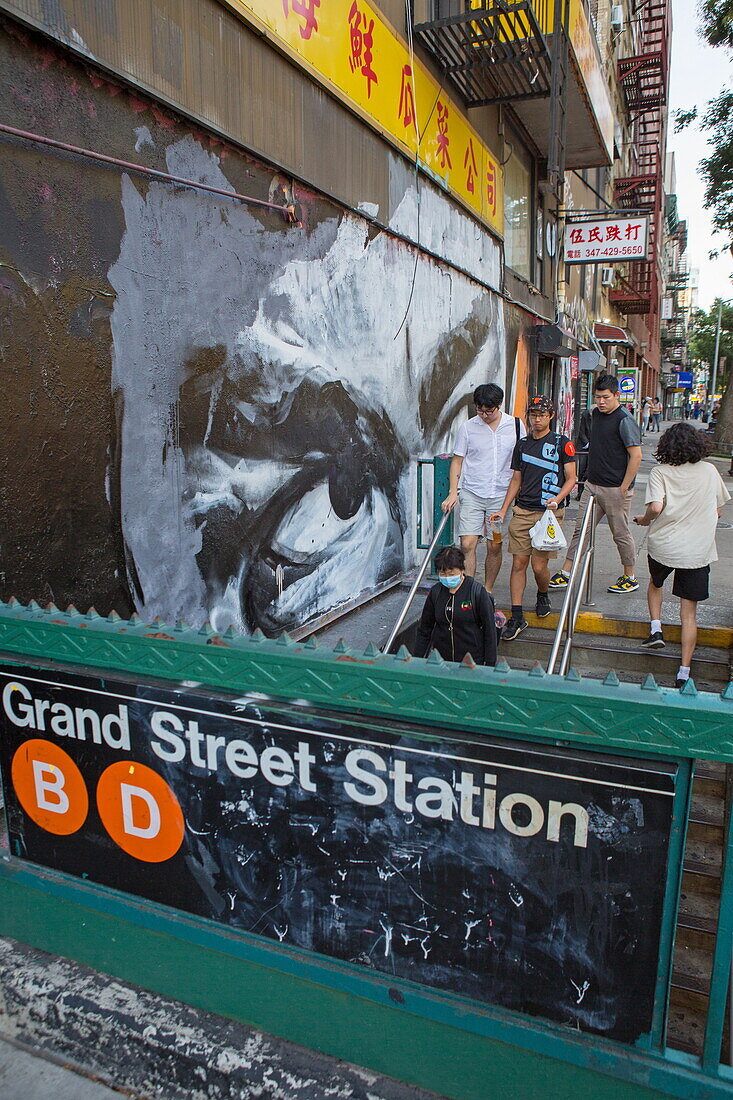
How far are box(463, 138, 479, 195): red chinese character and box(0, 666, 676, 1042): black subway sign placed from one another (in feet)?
Result: 28.6

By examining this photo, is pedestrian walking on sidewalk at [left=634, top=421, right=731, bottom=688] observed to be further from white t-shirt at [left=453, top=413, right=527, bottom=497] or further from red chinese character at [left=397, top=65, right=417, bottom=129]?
red chinese character at [left=397, top=65, right=417, bottom=129]

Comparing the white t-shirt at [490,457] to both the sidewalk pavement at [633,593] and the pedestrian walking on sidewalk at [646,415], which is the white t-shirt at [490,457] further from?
the pedestrian walking on sidewalk at [646,415]

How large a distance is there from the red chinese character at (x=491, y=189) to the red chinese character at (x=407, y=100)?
3146mm

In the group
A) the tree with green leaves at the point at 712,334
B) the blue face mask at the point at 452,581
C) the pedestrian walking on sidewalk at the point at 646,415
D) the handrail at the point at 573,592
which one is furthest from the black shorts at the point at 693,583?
the tree with green leaves at the point at 712,334

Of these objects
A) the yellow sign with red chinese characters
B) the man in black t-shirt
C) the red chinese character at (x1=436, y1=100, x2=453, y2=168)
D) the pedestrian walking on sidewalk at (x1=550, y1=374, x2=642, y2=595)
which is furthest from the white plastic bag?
the red chinese character at (x1=436, y1=100, x2=453, y2=168)

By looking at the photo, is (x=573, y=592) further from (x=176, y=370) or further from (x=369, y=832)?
(x=369, y=832)

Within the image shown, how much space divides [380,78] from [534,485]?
3.89 metres

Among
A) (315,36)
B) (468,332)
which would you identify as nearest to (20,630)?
(315,36)

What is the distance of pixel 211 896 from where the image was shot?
2092mm

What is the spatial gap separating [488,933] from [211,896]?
2.62ft

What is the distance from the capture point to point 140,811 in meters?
2.15

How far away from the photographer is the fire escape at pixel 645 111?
866 inches

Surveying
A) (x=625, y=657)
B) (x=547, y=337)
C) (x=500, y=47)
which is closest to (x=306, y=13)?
(x=500, y=47)

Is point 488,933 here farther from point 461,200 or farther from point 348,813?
point 461,200
